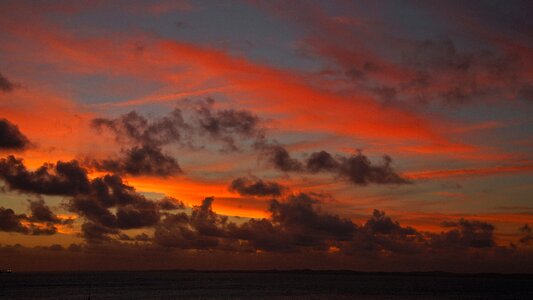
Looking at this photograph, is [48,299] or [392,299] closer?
[48,299]

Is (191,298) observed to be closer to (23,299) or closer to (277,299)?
(277,299)

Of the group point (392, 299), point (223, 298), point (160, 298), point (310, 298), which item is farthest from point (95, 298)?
point (392, 299)

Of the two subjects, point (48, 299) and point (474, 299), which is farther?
point (474, 299)

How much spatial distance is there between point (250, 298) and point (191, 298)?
20381 mm

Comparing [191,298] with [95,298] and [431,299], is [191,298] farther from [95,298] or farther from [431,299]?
[431,299]

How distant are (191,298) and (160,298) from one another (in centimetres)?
1093

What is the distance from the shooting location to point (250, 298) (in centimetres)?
18712

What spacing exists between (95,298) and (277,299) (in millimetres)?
61096

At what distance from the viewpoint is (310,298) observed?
7461 inches

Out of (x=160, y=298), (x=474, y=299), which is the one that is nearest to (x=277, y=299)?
(x=160, y=298)

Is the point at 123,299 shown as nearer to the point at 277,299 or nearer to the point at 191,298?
the point at 191,298

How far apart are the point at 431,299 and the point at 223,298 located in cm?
7295

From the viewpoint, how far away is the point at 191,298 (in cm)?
18788

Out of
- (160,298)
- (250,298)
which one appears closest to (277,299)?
(250,298)
